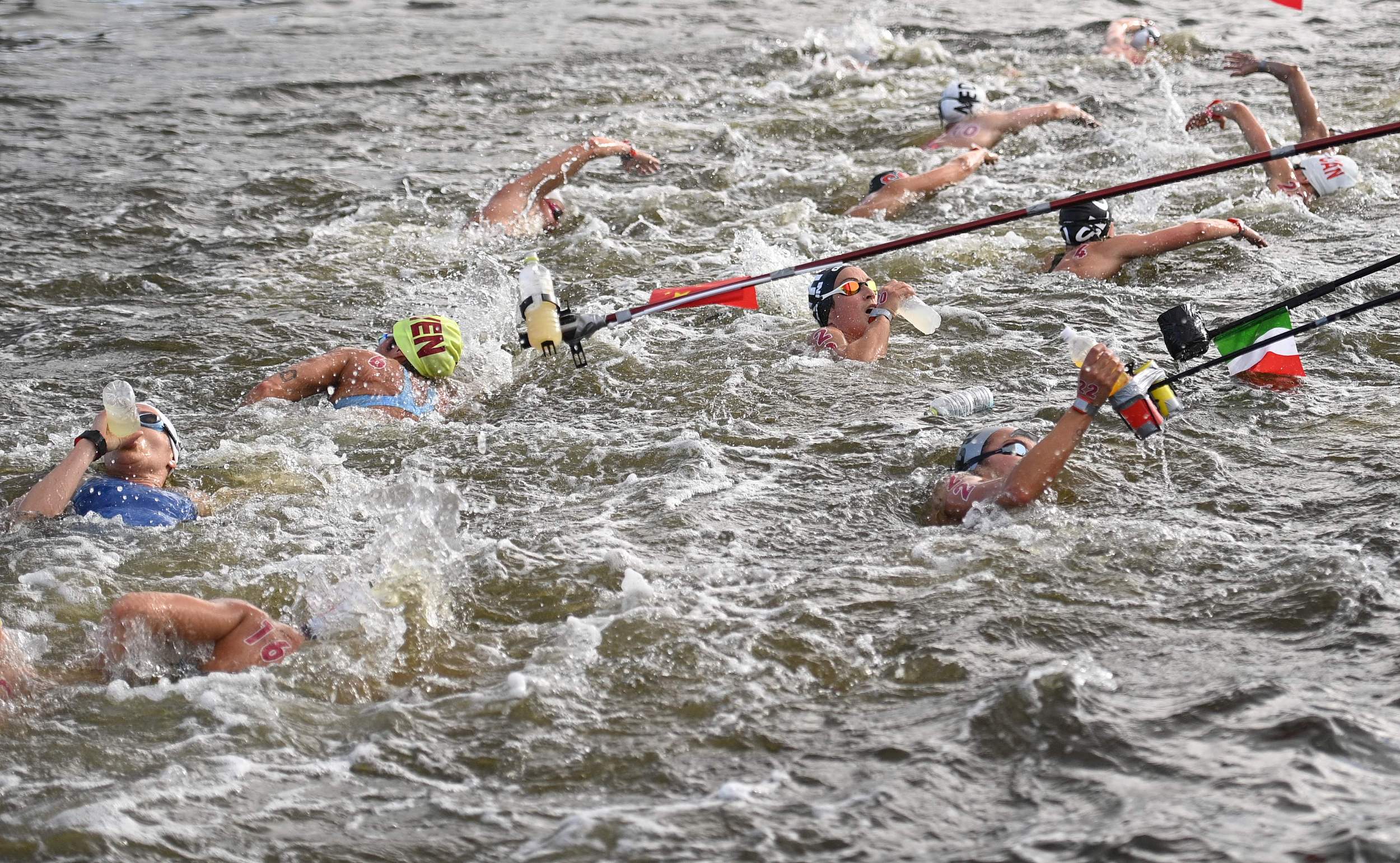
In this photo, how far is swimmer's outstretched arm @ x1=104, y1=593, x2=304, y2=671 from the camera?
15.2 ft

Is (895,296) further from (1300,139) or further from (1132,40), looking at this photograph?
(1132,40)

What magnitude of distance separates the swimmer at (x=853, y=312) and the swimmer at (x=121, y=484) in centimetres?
350

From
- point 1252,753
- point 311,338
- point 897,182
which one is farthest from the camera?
point 897,182

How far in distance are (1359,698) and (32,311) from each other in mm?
7832

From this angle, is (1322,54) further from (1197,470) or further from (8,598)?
(8,598)

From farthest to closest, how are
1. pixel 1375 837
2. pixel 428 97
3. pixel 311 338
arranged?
pixel 428 97 → pixel 311 338 → pixel 1375 837

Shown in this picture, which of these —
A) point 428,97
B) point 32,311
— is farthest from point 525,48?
point 32,311

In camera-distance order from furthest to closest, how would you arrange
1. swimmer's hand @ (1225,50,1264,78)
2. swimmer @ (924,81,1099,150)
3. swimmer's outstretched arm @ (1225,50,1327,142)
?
swimmer @ (924,81,1099,150)
swimmer's outstretched arm @ (1225,50,1327,142)
swimmer's hand @ (1225,50,1264,78)

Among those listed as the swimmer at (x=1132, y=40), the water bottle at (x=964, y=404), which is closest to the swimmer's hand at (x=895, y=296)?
the water bottle at (x=964, y=404)

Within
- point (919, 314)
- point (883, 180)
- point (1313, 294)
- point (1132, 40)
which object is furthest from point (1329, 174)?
point (1132, 40)

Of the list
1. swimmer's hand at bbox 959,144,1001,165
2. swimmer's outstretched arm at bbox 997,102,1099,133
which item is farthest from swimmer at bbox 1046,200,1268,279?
swimmer's outstretched arm at bbox 997,102,1099,133

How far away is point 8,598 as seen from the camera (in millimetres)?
5195

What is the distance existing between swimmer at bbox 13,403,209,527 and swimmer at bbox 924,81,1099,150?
7.62 metres

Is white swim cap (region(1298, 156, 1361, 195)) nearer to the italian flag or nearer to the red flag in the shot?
the italian flag
